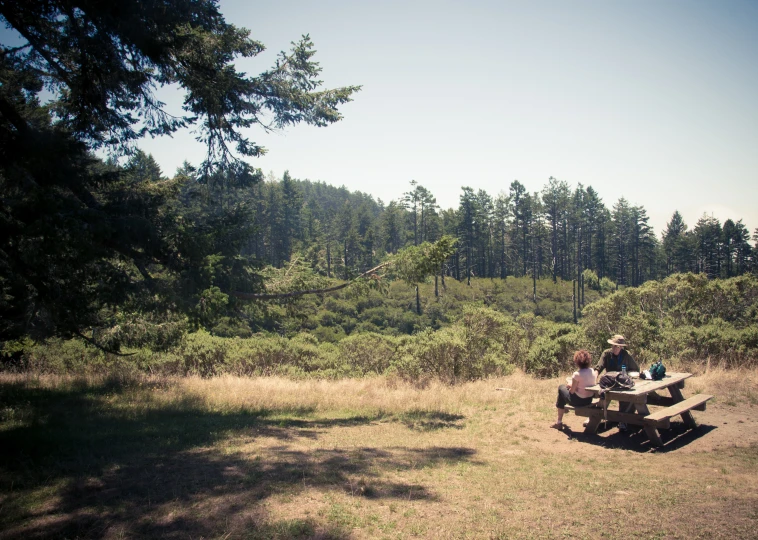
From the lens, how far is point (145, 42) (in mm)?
7461

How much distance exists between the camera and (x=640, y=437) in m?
7.13

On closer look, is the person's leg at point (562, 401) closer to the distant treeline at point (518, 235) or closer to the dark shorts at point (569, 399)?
the dark shorts at point (569, 399)

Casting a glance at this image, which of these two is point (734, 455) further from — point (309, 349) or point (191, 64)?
point (309, 349)

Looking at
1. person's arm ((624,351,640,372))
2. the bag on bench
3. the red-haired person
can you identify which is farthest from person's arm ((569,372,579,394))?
person's arm ((624,351,640,372))

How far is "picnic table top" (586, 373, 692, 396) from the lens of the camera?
6.74m

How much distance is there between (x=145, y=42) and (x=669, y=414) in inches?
388

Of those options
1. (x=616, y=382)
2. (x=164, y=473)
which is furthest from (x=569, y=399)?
(x=164, y=473)

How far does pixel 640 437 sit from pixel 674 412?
30.0 inches

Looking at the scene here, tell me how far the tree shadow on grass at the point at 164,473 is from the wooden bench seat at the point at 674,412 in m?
2.61

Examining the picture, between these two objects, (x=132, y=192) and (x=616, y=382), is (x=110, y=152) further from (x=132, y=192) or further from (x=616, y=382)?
(x=616, y=382)

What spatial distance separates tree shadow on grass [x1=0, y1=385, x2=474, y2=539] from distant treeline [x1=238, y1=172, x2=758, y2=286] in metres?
68.1

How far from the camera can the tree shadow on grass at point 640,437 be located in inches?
262

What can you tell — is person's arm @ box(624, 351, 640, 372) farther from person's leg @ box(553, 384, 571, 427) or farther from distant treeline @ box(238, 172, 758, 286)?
distant treeline @ box(238, 172, 758, 286)

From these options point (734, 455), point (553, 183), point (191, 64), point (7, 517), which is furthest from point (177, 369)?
point (553, 183)
